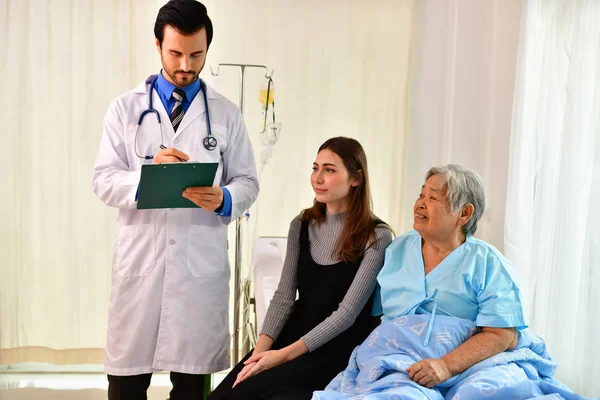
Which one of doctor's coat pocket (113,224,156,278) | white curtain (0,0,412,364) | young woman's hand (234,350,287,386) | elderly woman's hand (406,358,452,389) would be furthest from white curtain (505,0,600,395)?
doctor's coat pocket (113,224,156,278)

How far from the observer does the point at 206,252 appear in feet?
7.40

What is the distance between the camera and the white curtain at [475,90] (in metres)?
2.97

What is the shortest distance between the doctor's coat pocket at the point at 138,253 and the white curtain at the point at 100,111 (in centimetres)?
156

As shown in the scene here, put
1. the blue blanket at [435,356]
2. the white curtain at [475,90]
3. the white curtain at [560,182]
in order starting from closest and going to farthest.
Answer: the blue blanket at [435,356], the white curtain at [560,182], the white curtain at [475,90]

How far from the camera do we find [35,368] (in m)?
3.75

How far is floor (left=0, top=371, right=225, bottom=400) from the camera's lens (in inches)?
133

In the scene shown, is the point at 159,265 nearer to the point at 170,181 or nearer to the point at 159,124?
the point at 170,181

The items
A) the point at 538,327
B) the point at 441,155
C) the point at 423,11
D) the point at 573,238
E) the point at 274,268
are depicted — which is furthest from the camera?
the point at 423,11

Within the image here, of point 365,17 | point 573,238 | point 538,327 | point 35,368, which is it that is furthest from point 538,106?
point 35,368

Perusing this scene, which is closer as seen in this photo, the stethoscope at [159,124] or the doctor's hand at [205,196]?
the doctor's hand at [205,196]

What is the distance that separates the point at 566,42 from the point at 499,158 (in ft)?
2.02

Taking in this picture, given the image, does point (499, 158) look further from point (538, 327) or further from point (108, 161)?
point (108, 161)

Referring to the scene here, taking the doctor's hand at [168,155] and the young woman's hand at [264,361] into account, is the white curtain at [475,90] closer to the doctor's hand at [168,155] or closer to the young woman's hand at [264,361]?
the young woman's hand at [264,361]

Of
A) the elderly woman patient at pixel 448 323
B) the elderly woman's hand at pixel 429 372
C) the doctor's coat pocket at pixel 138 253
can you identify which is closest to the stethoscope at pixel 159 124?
the doctor's coat pocket at pixel 138 253
